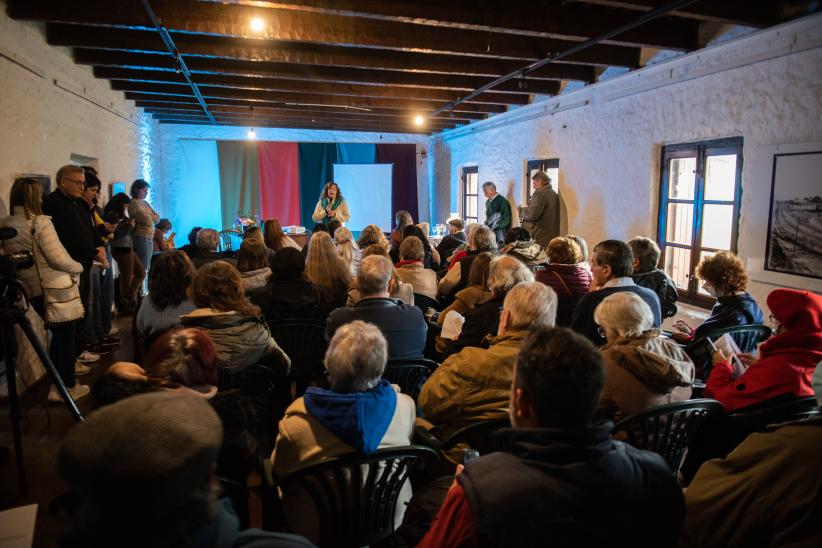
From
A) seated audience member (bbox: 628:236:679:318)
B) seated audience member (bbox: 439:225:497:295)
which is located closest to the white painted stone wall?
seated audience member (bbox: 628:236:679:318)

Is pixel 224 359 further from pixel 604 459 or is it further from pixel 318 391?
pixel 604 459

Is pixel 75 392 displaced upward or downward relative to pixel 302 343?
downward

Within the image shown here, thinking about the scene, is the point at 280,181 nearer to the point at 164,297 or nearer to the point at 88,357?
the point at 88,357

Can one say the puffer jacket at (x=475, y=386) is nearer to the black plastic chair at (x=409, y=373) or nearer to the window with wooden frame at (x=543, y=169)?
the black plastic chair at (x=409, y=373)

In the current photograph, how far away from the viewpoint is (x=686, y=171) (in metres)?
4.53

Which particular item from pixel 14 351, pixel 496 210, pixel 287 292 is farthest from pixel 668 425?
pixel 496 210

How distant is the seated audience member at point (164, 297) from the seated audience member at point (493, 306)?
143cm

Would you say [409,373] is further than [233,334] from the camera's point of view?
Yes

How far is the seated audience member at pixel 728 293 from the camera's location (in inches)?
107

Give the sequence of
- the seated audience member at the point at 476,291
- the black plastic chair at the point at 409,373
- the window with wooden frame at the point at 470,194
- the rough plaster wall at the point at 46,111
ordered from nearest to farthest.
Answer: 1. the black plastic chair at the point at 409,373
2. the seated audience member at the point at 476,291
3. the rough plaster wall at the point at 46,111
4. the window with wooden frame at the point at 470,194

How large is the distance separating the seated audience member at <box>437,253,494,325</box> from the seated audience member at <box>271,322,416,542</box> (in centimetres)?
135

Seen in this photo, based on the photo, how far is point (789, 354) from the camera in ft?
6.10

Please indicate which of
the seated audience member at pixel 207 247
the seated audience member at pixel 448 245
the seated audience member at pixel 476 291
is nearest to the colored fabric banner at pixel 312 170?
the seated audience member at pixel 448 245

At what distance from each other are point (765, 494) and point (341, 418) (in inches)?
43.5
